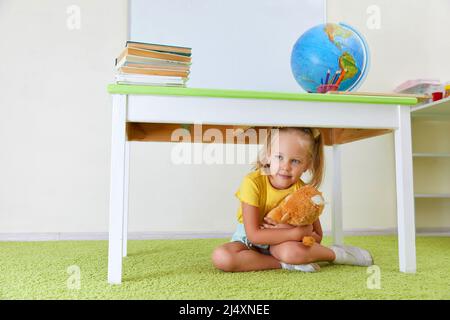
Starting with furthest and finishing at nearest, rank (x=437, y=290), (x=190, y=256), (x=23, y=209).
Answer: (x=23, y=209), (x=190, y=256), (x=437, y=290)

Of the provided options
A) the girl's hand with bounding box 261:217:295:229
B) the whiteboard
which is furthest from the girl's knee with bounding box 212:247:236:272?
the whiteboard

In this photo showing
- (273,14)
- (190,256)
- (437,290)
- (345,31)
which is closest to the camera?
(437,290)

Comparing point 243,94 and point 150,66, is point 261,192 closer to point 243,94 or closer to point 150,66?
point 243,94

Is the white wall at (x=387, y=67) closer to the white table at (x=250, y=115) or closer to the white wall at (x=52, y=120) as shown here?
the white table at (x=250, y=115)

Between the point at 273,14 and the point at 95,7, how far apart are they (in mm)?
1029

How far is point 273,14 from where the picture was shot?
247 cm

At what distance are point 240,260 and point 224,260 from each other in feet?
0.17

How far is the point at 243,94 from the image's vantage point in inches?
47.3

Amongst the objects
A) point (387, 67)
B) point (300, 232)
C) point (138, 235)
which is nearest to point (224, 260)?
point (300, 232)

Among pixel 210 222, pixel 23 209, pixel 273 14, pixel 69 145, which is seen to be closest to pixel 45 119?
pixel 69 145

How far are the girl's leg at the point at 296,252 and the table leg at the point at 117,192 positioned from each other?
49 centimetres

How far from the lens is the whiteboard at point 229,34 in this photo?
92.8 inches

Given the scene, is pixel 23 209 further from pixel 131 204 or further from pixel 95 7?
pixel 95 7

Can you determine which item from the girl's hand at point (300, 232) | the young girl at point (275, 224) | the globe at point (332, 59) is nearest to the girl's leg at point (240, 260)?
the young girl at point (275, 224)
